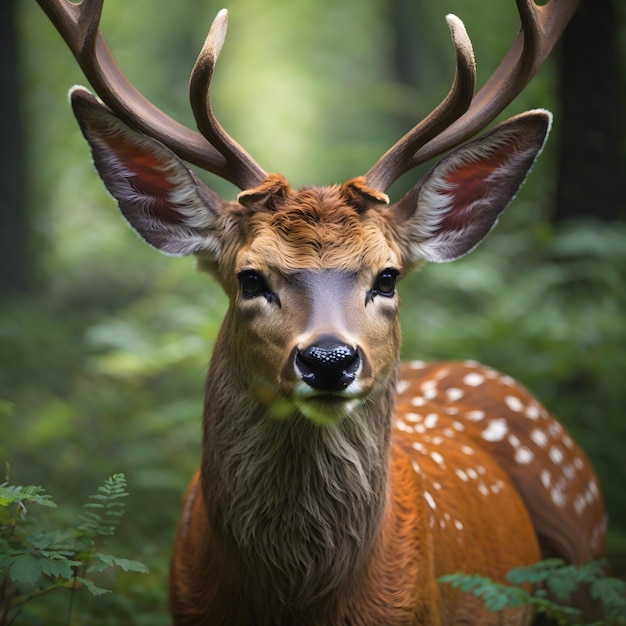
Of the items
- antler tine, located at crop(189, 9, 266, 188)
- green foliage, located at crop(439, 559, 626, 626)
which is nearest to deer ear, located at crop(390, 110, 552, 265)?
antler tine, located at crop(189, 9, 266, 188)

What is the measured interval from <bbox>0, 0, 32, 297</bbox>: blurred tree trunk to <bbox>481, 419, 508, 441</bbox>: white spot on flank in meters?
6.85

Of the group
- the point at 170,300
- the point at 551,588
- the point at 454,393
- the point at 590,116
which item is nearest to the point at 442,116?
the point at 551,588

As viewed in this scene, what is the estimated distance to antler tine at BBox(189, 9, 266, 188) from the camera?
12.1 ft

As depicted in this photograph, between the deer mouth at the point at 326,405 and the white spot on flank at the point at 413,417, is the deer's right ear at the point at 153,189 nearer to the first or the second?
the deer mouth at the point at 326,405

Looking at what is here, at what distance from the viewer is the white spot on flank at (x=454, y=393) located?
5559mm

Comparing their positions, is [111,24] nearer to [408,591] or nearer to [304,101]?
[408,591]

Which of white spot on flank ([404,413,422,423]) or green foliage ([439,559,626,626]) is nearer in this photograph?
green foliage ([439,559,626,626])

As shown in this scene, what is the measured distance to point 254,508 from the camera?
3559mm

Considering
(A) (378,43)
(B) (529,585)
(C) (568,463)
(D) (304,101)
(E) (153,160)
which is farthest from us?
(A) (378,43)

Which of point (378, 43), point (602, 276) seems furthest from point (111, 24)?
point (378, 43)

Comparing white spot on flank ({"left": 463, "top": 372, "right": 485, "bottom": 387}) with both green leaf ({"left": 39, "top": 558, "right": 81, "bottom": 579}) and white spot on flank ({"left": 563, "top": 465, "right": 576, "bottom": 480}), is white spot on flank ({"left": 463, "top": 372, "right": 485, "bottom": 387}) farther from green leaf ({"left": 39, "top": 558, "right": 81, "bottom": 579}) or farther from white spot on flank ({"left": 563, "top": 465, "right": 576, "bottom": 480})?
green leaf ({"left": 39, "top": 558, "right": 81, "bottom": 579})

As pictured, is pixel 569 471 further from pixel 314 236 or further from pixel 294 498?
pixel 314 236

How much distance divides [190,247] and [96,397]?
3.66 metres

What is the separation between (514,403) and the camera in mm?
5508
